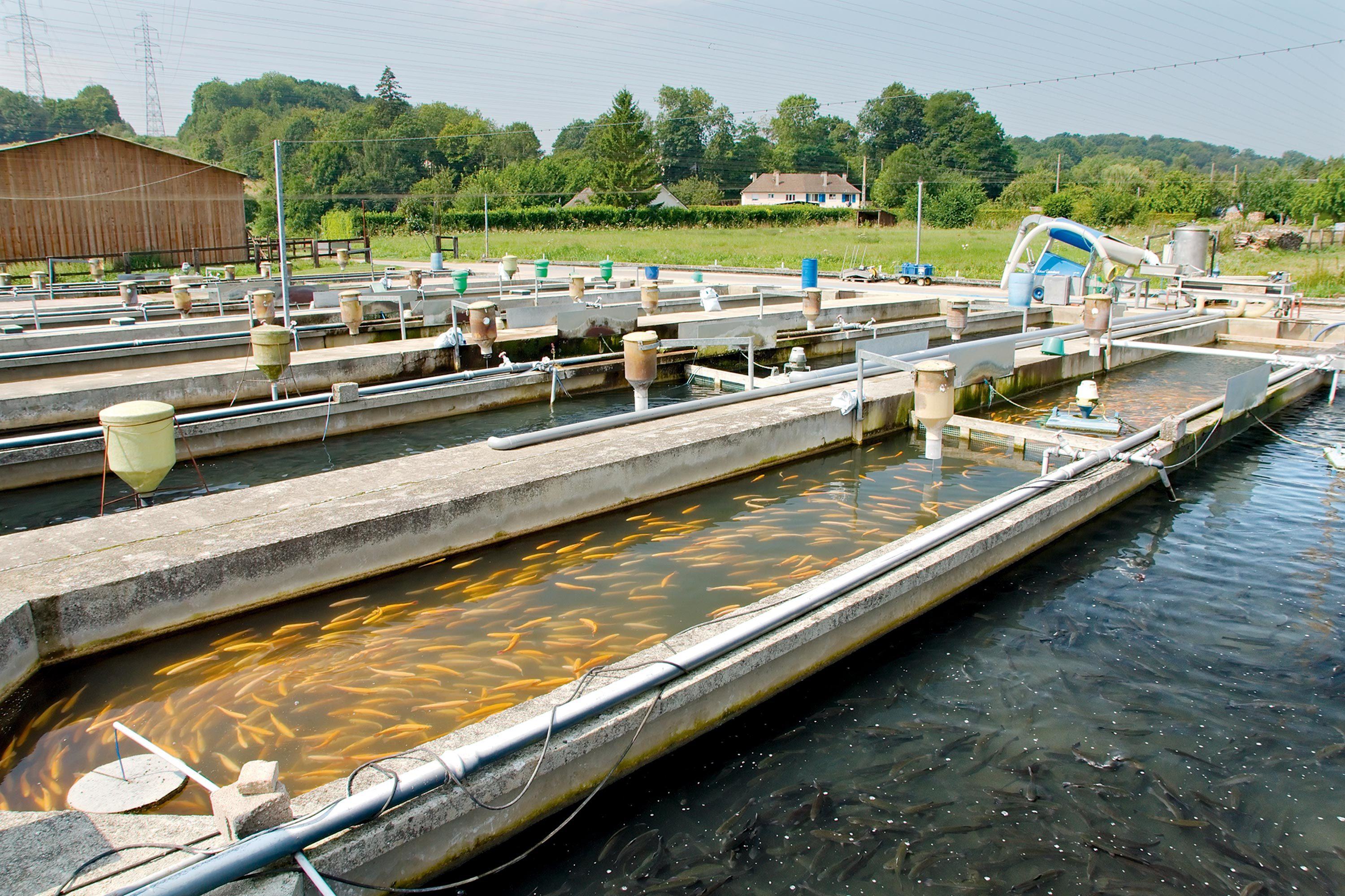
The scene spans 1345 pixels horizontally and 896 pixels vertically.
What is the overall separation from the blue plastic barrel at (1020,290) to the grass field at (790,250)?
10671 mm

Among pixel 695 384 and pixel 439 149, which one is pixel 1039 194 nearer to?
pixel 695 384

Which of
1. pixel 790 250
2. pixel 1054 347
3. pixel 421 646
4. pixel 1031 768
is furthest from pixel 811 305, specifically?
pixel 790 250

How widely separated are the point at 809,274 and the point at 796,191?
81.9m

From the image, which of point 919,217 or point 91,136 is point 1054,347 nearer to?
point 919,217

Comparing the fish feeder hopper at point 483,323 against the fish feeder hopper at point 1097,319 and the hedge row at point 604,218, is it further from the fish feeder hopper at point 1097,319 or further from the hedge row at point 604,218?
the hedge row at point 604,218

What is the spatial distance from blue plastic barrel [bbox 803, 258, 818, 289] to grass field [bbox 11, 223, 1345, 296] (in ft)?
33.2

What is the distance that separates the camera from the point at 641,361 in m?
9.27

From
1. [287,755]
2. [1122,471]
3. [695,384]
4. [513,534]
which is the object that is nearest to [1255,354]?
[1122,471]

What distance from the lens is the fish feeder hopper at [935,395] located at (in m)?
7.79

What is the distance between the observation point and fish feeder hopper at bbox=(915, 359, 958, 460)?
7793 millimetres

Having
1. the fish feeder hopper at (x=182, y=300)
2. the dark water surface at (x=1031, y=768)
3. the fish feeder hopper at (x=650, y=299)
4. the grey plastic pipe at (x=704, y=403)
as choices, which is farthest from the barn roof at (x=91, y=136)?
the dark water surface at (x=1031, y=768)

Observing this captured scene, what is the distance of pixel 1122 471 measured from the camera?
805 cm

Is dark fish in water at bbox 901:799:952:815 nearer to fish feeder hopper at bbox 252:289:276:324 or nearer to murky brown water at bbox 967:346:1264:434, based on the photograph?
murky brown water at bbox 967:346:1264:434

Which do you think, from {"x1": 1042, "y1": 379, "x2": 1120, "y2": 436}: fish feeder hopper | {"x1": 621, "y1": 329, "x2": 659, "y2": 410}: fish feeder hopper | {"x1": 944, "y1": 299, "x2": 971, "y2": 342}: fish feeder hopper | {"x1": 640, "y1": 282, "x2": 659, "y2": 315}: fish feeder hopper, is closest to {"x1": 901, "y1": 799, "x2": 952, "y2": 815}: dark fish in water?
{"x1": 621, "y1": 329, "x2": 659, "y2": 410}: fish feeder hopper
